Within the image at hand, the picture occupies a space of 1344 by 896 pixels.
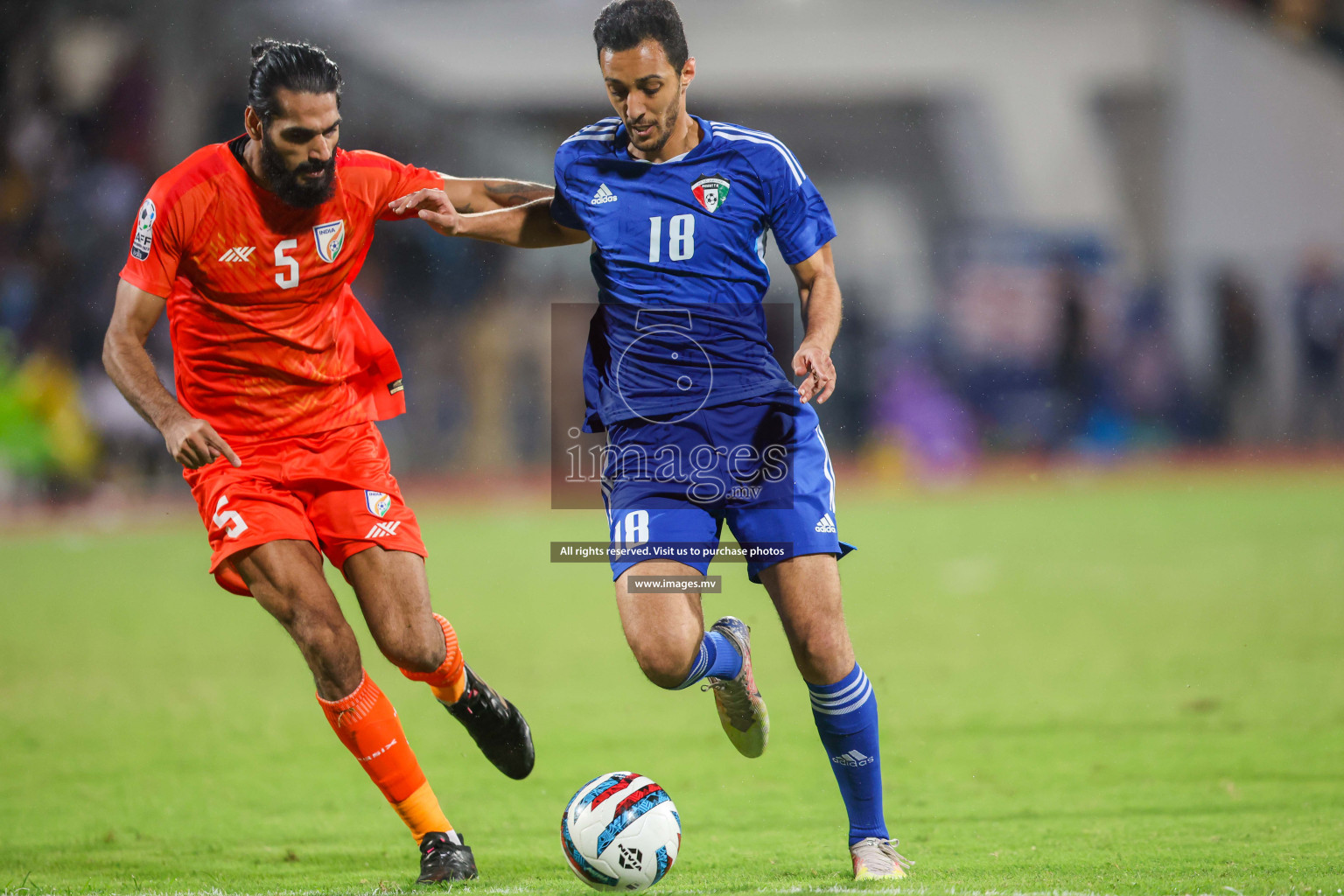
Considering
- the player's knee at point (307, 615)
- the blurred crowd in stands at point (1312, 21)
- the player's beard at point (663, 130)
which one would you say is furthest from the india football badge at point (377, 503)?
the blurred crowd in stands at point (1312, 21)

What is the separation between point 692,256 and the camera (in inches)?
169

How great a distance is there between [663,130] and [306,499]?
5.83 ft

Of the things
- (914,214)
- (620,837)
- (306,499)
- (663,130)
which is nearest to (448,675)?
(306,499)

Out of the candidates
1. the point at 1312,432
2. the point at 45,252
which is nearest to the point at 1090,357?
the point at 1312,432

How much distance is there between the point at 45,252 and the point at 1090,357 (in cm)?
1409

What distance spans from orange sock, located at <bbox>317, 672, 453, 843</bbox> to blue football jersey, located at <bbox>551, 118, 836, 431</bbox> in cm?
127

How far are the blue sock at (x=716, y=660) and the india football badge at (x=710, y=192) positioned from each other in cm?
141

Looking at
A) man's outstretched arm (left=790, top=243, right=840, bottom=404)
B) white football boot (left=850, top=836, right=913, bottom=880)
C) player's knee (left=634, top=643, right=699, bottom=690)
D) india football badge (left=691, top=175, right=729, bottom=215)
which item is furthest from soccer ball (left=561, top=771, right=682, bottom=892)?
india football badge (left=691, top=175, right=729, bottom=215)

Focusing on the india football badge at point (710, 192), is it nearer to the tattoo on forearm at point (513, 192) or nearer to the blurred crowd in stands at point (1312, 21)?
the tattoo on forearm at point (513, 192)

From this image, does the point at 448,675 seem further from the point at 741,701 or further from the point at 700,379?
the point at 700,379

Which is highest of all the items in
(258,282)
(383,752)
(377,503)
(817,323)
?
(258,282)

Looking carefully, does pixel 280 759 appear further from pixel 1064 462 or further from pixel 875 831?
pixel 1064 462

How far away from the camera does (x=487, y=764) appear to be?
6.55m

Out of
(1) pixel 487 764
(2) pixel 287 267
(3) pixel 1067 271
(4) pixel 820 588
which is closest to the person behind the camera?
(4) pixel 820 588
